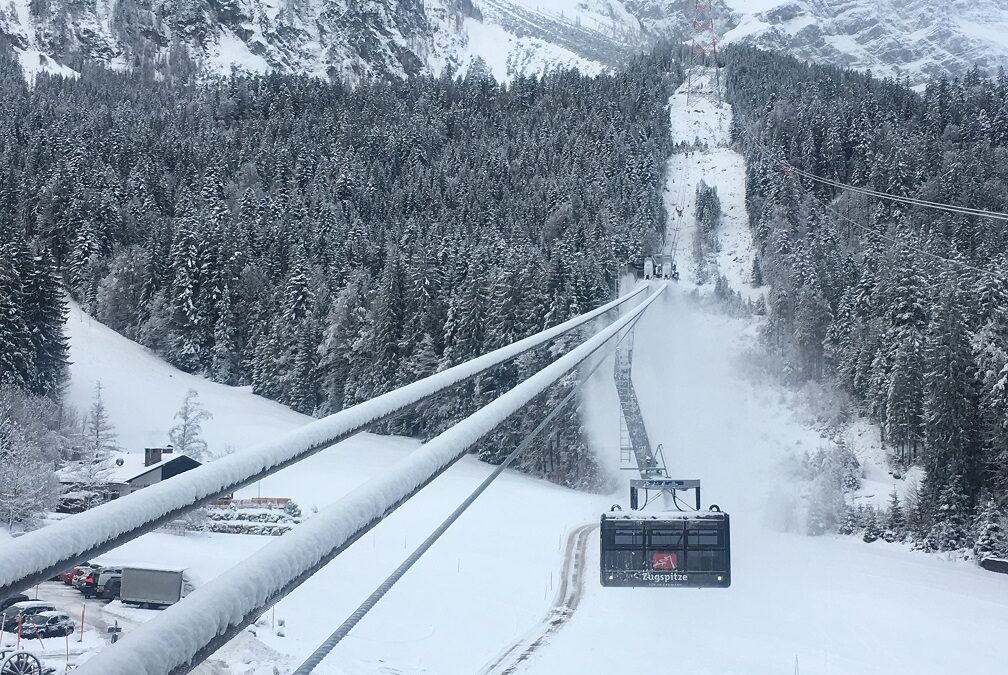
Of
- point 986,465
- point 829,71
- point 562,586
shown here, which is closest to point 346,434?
point 562,586

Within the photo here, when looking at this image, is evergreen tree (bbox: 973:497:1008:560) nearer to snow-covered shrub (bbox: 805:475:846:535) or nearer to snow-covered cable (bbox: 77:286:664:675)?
snow-covered shrub (bbox: 805:475:846:535)

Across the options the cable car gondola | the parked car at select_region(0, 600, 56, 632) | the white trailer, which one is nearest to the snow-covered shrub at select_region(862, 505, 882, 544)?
the cable car gondola

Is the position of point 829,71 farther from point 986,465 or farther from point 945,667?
point 945,667

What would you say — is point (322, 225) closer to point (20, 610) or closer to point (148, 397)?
point (148, 397)

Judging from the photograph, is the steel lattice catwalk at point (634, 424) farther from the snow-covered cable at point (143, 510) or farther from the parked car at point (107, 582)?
the snow-covered cable at point (143, 510)

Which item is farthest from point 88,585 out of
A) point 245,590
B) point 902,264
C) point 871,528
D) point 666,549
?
point 902,264

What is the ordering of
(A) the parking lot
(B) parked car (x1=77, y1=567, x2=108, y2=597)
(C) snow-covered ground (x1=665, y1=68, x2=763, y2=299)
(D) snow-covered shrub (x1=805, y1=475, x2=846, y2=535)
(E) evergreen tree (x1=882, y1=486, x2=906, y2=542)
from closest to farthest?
(A) the parking lot
(B) parked car (x1=77, y1=567, x2=108, y2=597)
(E) evergreen tree (x1=882, y1=486, x2=906, y2=542)
(D) snow-covered shrub (x1=805, y1=475, x2=846, y2=535)
(C) snow-covered ground (x1=665, y1=68, x2=763, y2=299)
